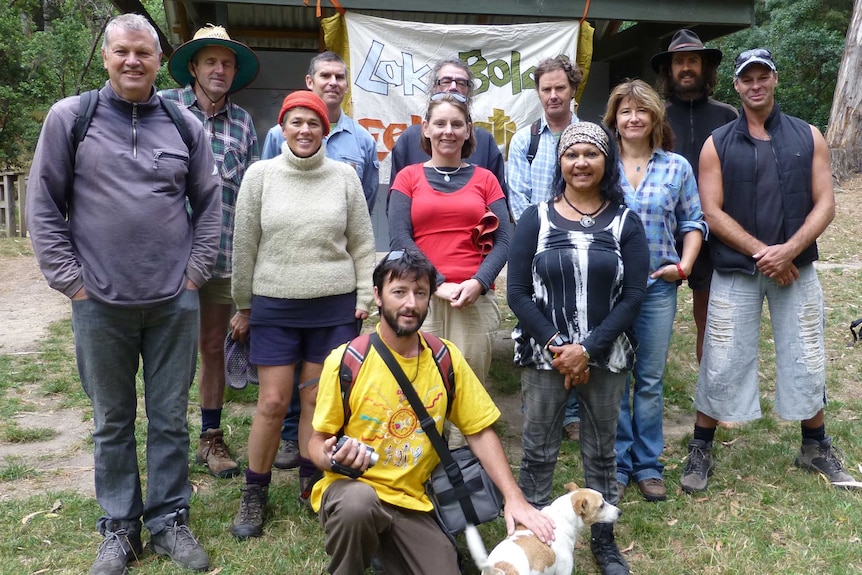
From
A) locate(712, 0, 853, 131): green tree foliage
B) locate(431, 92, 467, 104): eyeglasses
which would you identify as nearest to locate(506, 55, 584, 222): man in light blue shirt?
locate(431, 92, 467, 104): eyeglasses

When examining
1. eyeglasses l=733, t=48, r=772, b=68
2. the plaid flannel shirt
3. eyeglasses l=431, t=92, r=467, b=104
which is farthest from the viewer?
the plaid flannel shirt

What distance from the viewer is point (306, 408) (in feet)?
11.9

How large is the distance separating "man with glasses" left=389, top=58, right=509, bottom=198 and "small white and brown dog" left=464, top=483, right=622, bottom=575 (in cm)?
181

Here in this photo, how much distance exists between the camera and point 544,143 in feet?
13.8

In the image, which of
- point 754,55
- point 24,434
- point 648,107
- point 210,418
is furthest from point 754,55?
point 24,434

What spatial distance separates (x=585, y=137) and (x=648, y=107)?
76cm

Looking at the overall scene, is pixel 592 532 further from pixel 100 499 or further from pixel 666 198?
pixel 100 499

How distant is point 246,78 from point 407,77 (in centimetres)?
172

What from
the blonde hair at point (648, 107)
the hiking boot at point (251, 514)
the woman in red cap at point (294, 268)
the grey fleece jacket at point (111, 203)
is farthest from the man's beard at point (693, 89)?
the hiking boot at point (251, 514)

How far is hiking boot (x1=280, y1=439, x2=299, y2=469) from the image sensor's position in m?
4.45

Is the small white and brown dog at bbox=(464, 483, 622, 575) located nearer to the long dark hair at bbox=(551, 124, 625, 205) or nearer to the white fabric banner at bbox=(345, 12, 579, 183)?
the long dark hair at bbox=(551, 124, 625, 205)

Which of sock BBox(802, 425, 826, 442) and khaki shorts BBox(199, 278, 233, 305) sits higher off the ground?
khaki shorts BBox(199, 278, 233, 305)

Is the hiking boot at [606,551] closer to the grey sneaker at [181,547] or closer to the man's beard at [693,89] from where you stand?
the grey sneaker at [181,547]

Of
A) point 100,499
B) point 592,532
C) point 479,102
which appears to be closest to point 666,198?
point 592,532
